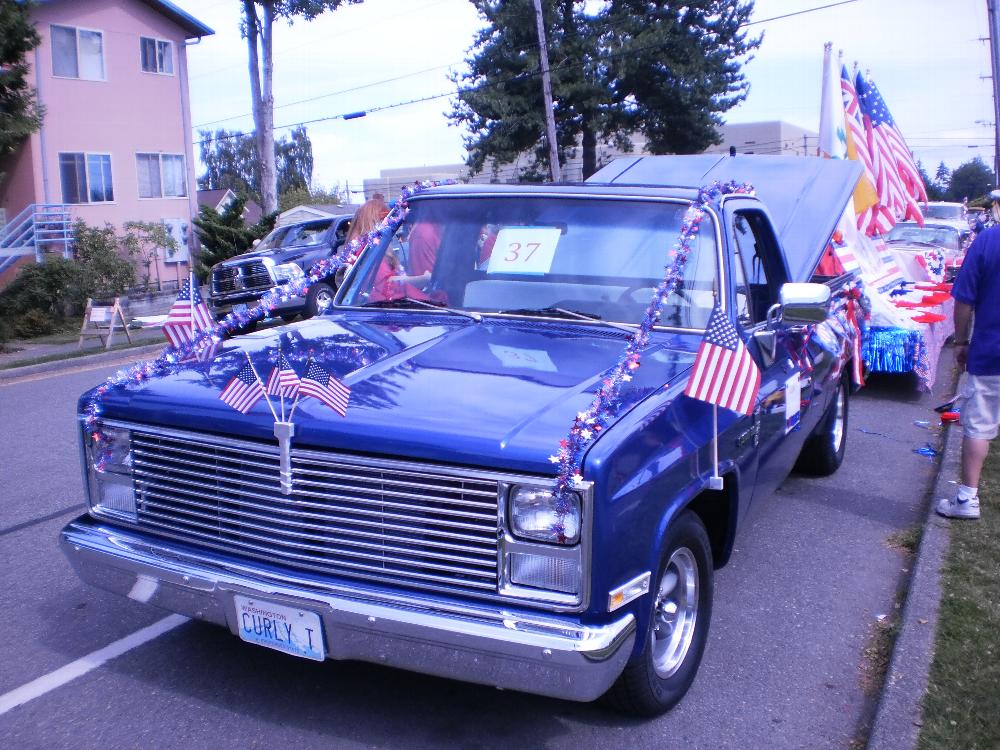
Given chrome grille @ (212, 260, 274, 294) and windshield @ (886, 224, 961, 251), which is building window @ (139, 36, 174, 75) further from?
windshield @ (886, 224, 961, 251)

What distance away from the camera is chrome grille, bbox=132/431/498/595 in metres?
3.00

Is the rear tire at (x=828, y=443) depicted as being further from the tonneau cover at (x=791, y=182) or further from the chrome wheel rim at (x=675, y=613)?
the chrome wheel rim at (x=675, y=613)

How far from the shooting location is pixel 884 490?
21.8 feet

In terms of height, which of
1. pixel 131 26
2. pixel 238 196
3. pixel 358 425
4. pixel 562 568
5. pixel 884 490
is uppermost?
pixel 131 26

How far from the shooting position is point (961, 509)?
5.66 m

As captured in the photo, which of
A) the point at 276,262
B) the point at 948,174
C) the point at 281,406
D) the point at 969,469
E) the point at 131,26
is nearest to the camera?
the point at 281,406

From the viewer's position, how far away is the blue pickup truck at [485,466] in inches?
115

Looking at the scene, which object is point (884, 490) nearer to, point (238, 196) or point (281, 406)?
point (281, 406)

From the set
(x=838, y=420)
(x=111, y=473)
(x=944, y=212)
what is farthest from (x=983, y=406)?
(x=944, y=212)

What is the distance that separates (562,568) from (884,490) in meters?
4.46

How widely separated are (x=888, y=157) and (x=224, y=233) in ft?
66.4

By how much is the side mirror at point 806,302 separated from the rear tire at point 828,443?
2.41 meters

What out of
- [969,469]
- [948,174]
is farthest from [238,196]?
[948,174]

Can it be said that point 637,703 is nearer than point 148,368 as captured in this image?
Yes
